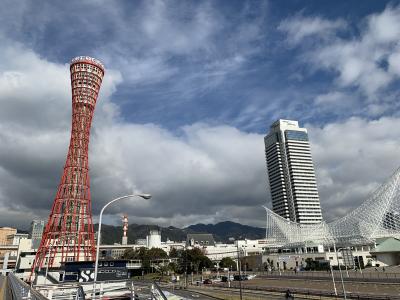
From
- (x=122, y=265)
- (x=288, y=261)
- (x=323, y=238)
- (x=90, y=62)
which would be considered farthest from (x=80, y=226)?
(x=323, y=238)

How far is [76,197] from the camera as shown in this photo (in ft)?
217

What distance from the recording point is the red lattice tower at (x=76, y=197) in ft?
214

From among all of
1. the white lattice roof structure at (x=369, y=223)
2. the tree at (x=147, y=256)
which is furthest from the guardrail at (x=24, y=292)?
the tree at (x=147, y=256)

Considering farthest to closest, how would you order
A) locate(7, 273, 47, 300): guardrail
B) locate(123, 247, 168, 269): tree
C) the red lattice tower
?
locate(123, 247, 168, 269): tree → the red lattice tower → locate(7, 273, 47, 300): guardrail

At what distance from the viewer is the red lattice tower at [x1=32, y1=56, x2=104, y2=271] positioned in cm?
6531

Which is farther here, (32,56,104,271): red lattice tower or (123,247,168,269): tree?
(123,247,168,269): tree

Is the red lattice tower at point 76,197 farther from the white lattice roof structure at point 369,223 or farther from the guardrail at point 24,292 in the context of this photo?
the white lattice roof structure at point 369,223

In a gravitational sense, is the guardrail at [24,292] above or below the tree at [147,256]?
below

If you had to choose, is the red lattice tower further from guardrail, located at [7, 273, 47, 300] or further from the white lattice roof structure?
the white lattice roof structure

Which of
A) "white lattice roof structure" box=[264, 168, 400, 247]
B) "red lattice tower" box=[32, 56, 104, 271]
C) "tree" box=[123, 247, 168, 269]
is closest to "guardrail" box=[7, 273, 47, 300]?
"red lattice tower" box=[32, 56, 104, 271]

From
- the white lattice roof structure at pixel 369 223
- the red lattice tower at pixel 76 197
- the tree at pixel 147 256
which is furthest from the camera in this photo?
the tree at pixel 147 256

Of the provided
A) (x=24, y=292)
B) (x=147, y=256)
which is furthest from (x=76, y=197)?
(x=147, y=256)

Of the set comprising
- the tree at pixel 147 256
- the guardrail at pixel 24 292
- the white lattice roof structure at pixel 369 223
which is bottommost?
the guardrail at pixel 24 292

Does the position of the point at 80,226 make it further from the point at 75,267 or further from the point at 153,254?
the point at 153,254
